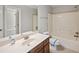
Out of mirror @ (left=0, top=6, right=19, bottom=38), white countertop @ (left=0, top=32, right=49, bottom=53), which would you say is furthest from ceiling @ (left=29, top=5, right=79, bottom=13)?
white countertop @ (left=0, top=32, right=49, bottom=53)

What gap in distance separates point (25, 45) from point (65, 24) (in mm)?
663

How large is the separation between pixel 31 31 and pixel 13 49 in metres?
0.36

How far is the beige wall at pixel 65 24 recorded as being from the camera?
4.72ft

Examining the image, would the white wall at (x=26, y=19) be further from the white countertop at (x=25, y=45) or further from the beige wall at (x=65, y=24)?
the beige wall at (x=65, y=24)

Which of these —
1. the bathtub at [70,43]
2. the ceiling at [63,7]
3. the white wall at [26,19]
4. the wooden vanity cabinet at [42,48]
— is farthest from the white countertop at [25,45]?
the ceiling at [63,7]

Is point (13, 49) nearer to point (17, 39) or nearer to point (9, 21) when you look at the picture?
A: point (17, 39)

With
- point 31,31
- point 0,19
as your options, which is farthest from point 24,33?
point 0,19

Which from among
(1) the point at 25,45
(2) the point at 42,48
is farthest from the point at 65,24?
(1) the point at 25,45

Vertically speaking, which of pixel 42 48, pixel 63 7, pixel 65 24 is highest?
pixel 63 7

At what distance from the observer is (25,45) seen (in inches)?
56.6

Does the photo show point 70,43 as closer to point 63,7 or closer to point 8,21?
point 63,7

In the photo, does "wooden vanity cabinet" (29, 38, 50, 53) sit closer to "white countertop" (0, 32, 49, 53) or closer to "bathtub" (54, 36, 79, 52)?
"white countertop" (0, 32, 49, 53)

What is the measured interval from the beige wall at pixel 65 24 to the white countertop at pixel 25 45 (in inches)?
7.9
